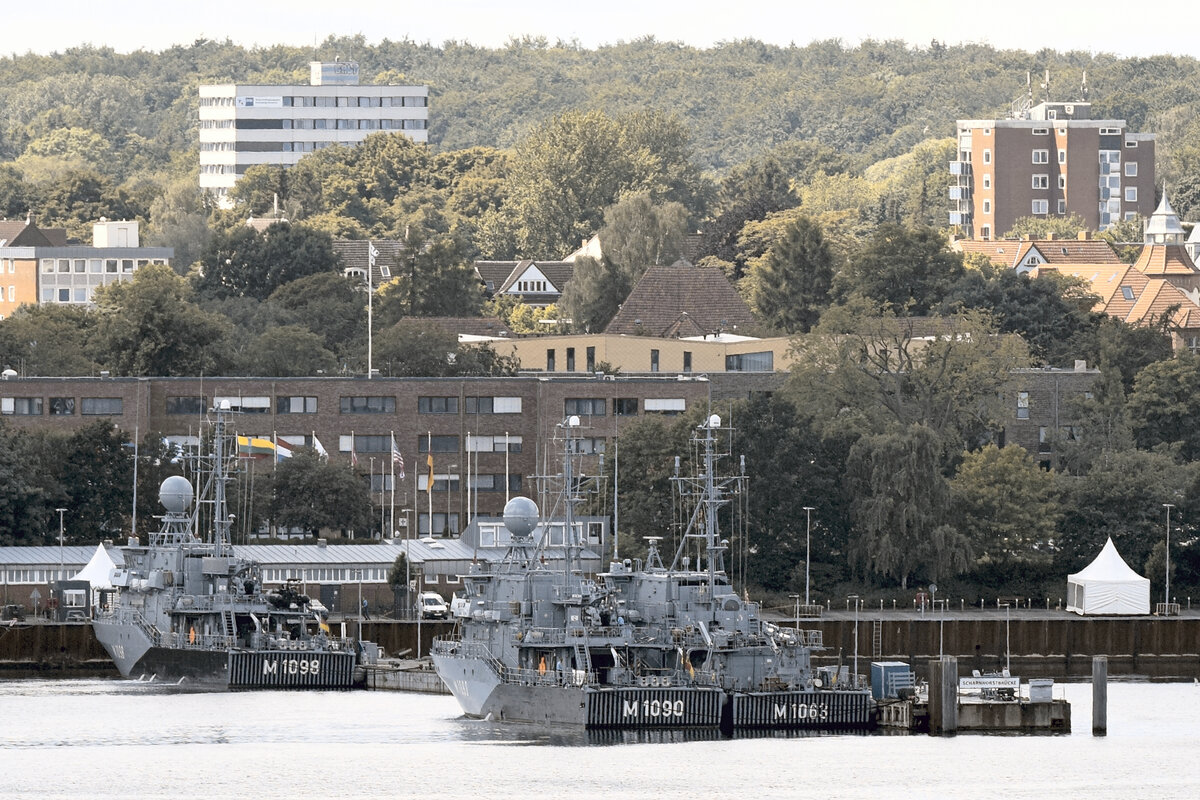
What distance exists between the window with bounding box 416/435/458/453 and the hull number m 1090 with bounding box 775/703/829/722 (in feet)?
179

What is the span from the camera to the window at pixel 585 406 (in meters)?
141

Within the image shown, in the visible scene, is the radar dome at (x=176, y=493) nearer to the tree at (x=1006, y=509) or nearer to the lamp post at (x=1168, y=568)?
the tree at (x=1006, y=509)

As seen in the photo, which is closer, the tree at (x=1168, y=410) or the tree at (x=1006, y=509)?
the tree at (x=1006, y=509)

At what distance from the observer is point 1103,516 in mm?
131250

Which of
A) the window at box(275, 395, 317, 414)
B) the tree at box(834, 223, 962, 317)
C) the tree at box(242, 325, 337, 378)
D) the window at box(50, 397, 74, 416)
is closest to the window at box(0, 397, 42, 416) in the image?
the window at box(50, 397, 74, 416)

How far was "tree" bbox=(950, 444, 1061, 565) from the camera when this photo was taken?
422 feet

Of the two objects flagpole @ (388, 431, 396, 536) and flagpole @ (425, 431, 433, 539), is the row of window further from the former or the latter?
flagpole @ (425, 431, 433, 539)

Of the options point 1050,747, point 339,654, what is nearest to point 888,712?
point 1050,747

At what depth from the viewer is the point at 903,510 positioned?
125m

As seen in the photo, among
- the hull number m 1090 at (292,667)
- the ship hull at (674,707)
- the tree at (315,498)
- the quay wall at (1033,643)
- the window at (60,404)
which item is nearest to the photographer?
the ship hull at (674,707)

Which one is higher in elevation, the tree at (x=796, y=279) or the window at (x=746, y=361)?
the tree at (x=796, y=279)

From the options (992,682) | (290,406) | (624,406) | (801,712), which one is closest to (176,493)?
(290,406)

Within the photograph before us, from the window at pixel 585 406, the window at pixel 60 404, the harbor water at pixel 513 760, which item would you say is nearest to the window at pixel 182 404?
the window at pixel 60 404

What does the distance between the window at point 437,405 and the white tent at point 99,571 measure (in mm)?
24989
